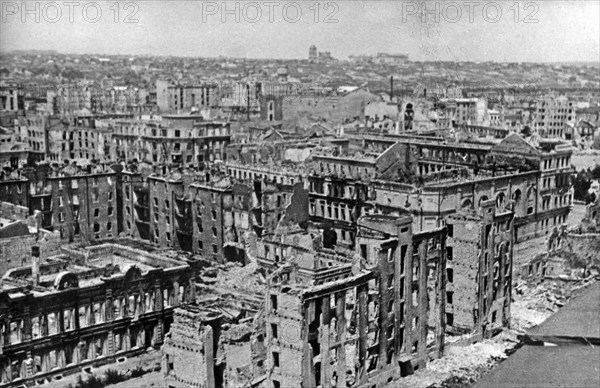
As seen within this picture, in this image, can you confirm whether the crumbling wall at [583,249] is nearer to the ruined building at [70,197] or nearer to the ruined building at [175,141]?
the ruined building at [70,197]

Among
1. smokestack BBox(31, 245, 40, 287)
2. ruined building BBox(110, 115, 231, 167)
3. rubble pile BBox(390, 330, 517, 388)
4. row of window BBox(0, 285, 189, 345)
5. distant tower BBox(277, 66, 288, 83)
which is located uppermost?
distant tower BBox(277, 66, 288, 83)

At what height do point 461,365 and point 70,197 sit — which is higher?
point 70,197

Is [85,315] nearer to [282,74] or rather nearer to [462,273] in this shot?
[462,273]

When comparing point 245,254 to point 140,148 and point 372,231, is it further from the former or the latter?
point 140,148

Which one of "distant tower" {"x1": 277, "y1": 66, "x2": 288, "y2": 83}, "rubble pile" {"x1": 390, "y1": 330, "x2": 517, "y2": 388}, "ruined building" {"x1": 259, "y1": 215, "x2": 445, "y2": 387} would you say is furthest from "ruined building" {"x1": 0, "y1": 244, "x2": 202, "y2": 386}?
"distant tower" {"x1": 277, "y1": 66, "x2": 288, "y2": 83}

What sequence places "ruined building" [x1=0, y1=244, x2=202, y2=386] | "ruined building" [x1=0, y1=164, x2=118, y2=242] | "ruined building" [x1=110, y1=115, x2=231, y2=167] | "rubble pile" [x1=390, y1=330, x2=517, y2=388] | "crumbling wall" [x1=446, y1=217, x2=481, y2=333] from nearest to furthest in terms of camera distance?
"ruined building" [x1=0, y1=244, x2=202, y2=386]
"rubble pile" [x1=390, y1=330, x2=517, y2=388]
"crumbling wall" [x1=446, y1=217, x2=481, y2=333]
"ruined building" [x1=0, y1=164, x2=118, y2=242]
"ruined building" [x1=110, y1=115, x2=231, y2=167]

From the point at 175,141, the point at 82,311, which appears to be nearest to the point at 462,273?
the point at 82,311

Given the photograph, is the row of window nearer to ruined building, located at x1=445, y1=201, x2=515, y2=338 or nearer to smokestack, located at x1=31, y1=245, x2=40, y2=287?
smokestack, located at x1=31, y1=245, x2=40, y2=287

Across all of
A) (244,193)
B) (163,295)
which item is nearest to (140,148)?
(244,193)

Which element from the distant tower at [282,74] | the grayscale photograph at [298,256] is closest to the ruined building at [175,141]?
the grayscale photograph at [298,256]
